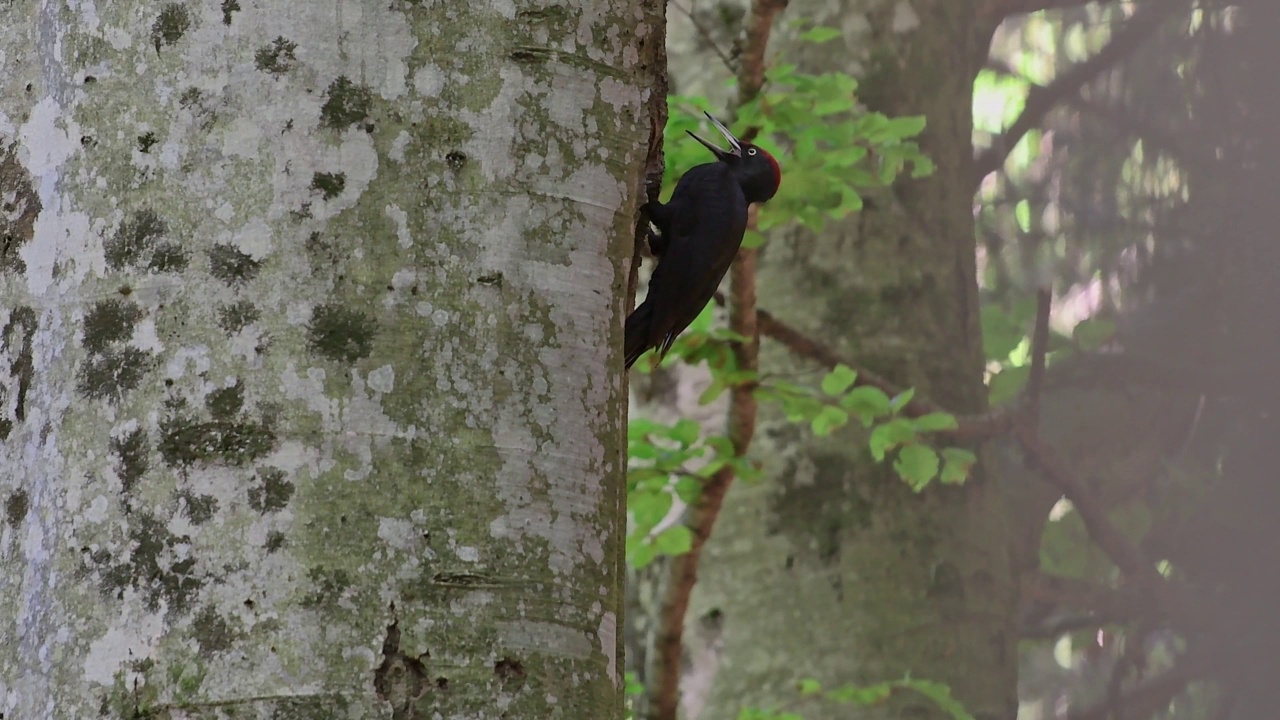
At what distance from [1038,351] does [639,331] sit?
2257 millimetres

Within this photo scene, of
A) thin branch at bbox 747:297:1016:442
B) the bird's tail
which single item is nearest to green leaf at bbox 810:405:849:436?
thin branch at bbox 747:297:1016:442

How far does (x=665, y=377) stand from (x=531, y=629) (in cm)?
324

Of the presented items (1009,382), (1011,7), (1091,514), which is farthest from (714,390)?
(1011,7)

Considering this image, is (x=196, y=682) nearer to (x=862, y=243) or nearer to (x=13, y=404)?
(x=13, y=404)

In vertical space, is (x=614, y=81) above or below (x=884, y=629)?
above

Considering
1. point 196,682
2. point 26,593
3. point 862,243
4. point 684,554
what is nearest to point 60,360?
point 26,593

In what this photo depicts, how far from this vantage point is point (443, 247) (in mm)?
1340

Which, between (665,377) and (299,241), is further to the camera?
(665,377)

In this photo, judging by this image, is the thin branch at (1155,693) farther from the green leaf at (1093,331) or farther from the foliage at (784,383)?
the foliage at (784,383)

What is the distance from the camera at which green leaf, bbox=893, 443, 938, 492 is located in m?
3.48

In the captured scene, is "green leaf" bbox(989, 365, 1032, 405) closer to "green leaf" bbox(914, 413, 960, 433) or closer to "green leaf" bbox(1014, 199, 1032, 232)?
"green leaf" bbox(914, 413, 960, 433)

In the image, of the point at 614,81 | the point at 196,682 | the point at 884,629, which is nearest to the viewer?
the point at 196,682

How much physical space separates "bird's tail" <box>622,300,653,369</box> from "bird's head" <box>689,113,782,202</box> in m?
0.87

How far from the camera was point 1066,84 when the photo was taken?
5.45 m
